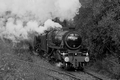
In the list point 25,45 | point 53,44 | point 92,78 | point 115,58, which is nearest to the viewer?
point 92,78

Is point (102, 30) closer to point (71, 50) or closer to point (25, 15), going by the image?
point (71, 50)

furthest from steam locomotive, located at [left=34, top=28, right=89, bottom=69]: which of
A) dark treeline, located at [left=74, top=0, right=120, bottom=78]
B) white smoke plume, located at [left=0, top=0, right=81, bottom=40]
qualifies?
white smoke plume, located at [left=0, top=0, right=81, bottom=40]

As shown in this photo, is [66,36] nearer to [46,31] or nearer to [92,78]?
[92,78]

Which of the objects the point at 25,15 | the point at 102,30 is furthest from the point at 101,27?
the point at 25,15

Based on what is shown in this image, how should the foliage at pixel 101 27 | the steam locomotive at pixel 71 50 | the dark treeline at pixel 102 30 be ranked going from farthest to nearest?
the steam locomotive at pixel 71 50
the foliage at pixel 101 27
the dark treeline at pixel 102 30

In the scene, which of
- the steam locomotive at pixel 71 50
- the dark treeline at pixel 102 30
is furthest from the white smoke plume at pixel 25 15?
the steam locomotive at pixel 71 50

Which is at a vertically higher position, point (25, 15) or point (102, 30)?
point (25, 15)

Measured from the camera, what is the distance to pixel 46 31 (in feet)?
47.6

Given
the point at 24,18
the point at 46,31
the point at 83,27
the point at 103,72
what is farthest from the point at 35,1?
the point at 103,72

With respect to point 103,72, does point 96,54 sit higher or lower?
higher

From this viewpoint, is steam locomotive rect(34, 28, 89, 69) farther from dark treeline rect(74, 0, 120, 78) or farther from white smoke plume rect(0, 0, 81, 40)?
white smoke plume rect(0, 0, 81, 40)

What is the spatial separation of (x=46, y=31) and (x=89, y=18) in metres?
3.30

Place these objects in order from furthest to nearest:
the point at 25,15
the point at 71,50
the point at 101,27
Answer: the point at 25,15 → the point at 101,27 → the point at 71,50

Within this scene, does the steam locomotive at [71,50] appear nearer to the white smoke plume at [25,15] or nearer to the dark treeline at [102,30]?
the dark treeline at [102,30]
